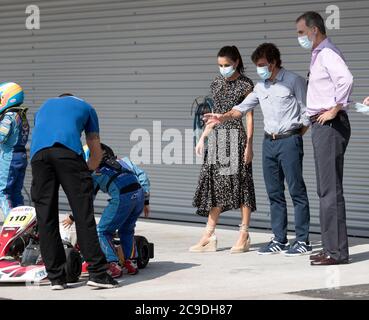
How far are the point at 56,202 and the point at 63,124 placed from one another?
62cm

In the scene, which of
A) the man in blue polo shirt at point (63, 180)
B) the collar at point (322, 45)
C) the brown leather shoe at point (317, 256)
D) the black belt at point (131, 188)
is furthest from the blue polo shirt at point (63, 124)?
the brown leather shoe at point (317, 256)

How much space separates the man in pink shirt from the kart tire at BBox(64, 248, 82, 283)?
222cm

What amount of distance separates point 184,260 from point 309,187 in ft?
7.75

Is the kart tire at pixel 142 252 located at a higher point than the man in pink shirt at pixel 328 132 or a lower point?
lower

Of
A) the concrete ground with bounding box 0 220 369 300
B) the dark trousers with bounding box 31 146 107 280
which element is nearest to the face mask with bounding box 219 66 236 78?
the concrete ground with bounding box 0 220 369 300

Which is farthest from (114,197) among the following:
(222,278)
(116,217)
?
(222,278)

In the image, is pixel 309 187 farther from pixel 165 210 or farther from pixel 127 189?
pixel 127 189

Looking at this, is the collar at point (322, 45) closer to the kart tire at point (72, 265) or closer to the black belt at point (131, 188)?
the black belt at point (131, 188)

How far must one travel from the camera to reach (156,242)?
1163 cm

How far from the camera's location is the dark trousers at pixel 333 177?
31.0 feet

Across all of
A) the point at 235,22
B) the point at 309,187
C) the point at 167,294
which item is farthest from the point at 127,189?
the point at 235,22

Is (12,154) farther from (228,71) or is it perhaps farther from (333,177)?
(333,177)

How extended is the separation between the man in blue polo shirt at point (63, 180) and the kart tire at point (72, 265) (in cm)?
9
